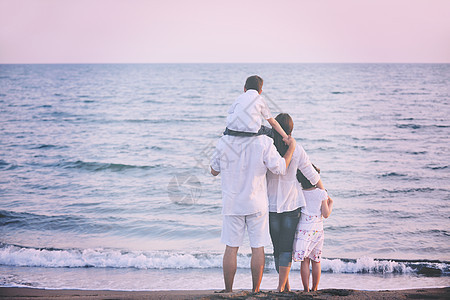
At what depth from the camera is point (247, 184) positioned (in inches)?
129

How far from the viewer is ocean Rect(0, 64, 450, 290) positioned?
530cm

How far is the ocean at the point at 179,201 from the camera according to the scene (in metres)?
5.30

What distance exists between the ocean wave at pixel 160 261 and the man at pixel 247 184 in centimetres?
226

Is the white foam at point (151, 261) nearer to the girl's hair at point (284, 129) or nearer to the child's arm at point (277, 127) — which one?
the girl's hair at point (284, 129)

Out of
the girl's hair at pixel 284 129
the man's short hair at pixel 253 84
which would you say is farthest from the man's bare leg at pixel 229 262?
the man's short hair at pixel 253 84

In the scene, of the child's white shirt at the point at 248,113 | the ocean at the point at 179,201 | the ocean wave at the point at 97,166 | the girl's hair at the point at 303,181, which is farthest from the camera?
the ocean wave at the point at 97,166

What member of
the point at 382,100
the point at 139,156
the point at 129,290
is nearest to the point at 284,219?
the point at 129,290

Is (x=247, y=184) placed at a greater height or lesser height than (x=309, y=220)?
greater

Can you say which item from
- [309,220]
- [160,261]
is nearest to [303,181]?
[309,220]

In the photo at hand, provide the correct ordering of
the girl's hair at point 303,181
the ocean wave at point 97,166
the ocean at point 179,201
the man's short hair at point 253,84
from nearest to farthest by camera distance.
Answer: the man's short hair at point 253,84
the girl's hair at point 303,181
the ocean at point 179,201
the ocean wave at point 97,166

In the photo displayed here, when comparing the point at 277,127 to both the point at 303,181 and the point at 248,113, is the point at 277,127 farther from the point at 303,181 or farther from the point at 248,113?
the point at 303,181

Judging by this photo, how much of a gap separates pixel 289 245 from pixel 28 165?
10597mm

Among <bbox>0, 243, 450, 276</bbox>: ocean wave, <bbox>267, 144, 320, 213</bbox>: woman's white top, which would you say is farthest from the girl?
<bbox>0, 243, 450, 276</bbox>: ocean wave

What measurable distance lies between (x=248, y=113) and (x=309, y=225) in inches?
45.8
